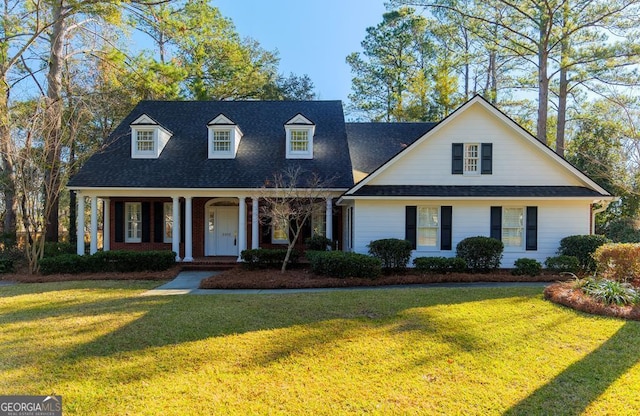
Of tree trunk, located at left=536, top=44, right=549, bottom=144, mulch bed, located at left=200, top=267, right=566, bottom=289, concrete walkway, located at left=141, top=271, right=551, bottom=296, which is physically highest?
tree trunk, located at left=536, top=44, right=549, bottom=144

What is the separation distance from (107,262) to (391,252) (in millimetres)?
10581

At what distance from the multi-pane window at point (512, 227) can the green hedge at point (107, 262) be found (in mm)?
12950

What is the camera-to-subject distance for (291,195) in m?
13.5

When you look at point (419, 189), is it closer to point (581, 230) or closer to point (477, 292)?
point (477, 292)

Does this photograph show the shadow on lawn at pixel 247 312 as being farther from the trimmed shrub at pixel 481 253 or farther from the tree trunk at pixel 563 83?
the tree trunk at pixel 563 83

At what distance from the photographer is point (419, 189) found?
1329 cm

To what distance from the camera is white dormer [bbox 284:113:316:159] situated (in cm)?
1612

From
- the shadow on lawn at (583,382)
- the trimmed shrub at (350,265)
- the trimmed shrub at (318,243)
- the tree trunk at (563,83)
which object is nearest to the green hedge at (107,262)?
the trimmed shrub at (318,243)

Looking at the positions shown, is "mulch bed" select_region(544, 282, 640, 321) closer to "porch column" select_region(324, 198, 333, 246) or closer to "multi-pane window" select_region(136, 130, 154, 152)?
"porch column" select_region(324, 198, 333, 246)

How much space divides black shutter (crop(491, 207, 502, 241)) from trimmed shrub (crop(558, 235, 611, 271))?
2247 millimetres

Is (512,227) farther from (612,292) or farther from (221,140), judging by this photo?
(221,140)

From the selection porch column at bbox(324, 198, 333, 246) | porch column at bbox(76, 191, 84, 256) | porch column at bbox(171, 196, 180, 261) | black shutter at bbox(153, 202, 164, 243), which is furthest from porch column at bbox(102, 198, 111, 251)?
porch column at bbox(324, 198, 333, 246)

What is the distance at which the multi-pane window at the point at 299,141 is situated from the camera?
54.0 ft

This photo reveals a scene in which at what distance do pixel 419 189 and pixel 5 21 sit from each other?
19541 millimetres
